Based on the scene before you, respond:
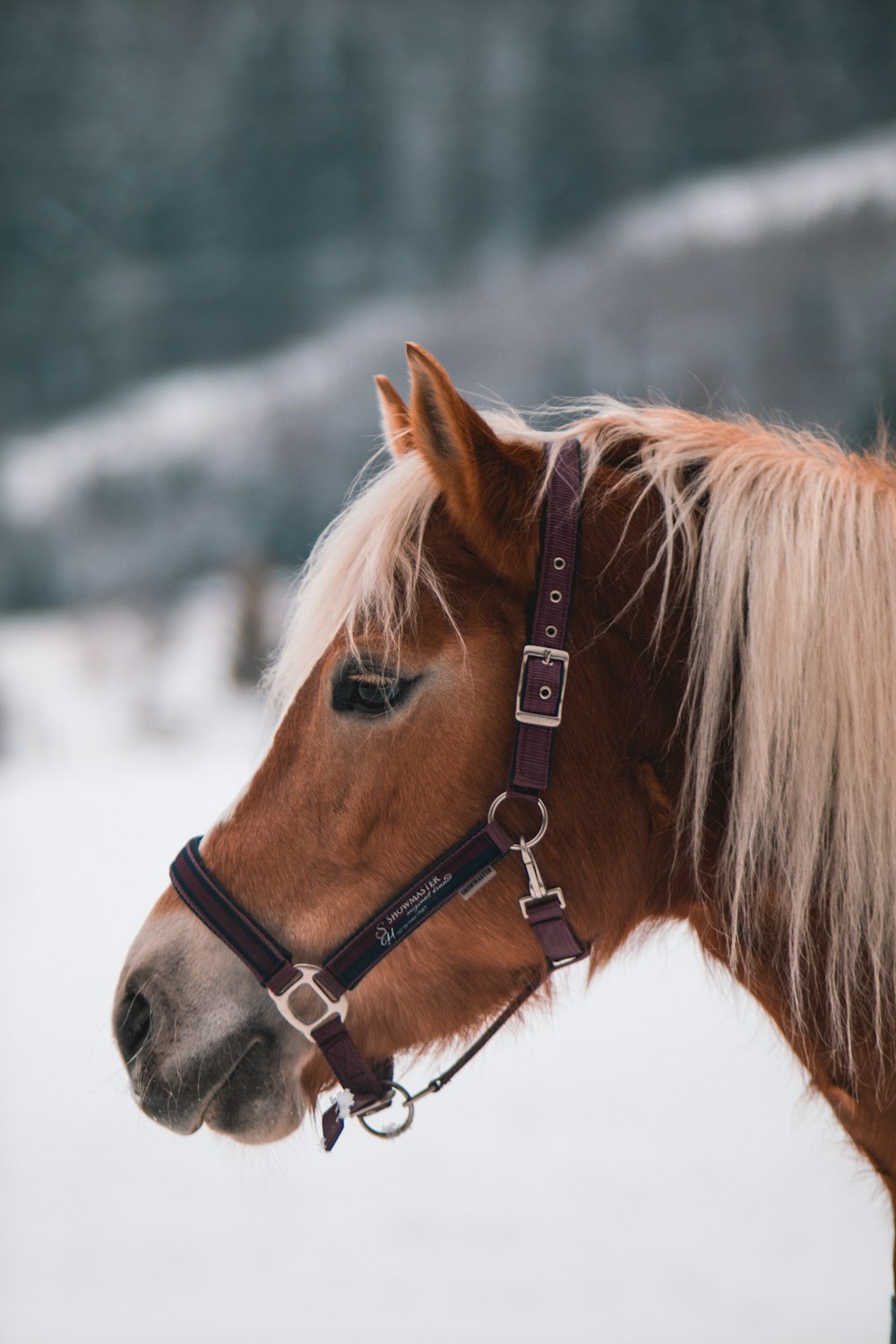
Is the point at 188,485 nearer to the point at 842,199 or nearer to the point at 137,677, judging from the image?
the point at 137,677

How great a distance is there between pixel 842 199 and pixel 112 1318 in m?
2.66

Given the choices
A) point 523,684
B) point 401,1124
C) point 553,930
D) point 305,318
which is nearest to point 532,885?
point 553,930

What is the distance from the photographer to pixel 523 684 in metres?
0.68

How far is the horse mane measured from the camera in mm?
643

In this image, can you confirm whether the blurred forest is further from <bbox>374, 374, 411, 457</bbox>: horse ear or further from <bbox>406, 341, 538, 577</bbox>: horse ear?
<bbox>406, 341, 538, 577</bbox>: horse ear

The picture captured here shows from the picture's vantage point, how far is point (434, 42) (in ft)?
7.65

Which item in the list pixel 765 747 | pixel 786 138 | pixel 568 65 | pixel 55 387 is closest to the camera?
pixel 765 747

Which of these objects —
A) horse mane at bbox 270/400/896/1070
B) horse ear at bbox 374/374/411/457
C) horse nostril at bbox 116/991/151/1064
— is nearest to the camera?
horse mane at bbox 270/400/896/1070

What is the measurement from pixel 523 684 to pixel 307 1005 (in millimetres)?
333

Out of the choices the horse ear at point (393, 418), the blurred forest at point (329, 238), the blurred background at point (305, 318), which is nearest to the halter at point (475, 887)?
the horse ear at point (393, 418)

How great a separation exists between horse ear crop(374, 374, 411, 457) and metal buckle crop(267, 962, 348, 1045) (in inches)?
19.7

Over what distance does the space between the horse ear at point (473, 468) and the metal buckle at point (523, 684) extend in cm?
7

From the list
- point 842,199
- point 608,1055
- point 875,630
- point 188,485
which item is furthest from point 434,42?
point 608,1055

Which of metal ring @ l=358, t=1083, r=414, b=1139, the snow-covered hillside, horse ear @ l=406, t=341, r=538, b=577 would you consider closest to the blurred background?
the snow-covered hillside
